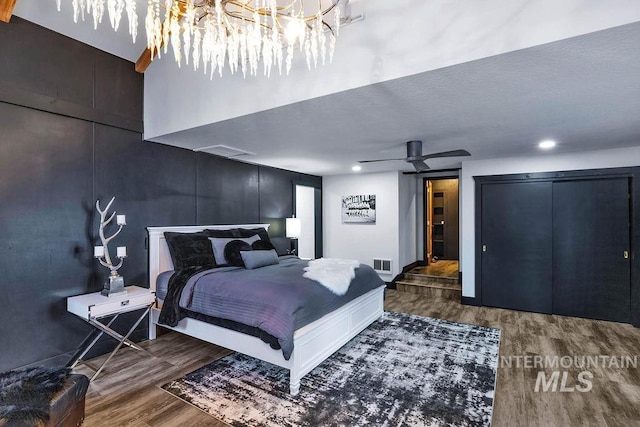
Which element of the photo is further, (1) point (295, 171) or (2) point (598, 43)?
(1) point (295, 171)

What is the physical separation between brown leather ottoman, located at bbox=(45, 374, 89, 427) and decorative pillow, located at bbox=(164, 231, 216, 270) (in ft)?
6.35

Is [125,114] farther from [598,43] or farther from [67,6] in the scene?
[598,43]

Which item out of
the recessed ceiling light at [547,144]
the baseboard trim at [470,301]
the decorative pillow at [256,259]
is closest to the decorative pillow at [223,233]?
the decorative pillow at [256,259]

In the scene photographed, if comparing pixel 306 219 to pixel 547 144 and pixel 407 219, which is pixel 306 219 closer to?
pixel 407 219

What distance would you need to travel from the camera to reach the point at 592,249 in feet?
14.3

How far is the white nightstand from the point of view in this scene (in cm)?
278

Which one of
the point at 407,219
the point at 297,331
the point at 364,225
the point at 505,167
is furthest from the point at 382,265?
the point at 297,331

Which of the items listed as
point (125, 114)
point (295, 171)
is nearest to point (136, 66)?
point (125, 114)

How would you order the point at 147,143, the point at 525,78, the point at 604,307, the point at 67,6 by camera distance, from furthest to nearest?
the point at 604,307 → the point at 147,143 → the point at 67,6 → the point at 525,78

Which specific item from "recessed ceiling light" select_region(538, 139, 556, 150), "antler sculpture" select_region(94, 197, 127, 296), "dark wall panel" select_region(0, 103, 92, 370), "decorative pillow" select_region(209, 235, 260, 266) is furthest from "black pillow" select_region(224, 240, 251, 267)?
"recessed ceiling light" select_region(538, 139, 556, 150)

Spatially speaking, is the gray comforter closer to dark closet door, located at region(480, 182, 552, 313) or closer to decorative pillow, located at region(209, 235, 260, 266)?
A: decorative pillow, located at region(209, 235, 260, 266)

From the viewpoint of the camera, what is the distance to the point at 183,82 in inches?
128

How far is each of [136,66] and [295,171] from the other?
3.27 m

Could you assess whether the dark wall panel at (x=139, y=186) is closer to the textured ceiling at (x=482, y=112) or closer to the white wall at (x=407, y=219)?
the textured ceiling at (x=482, y=112)
